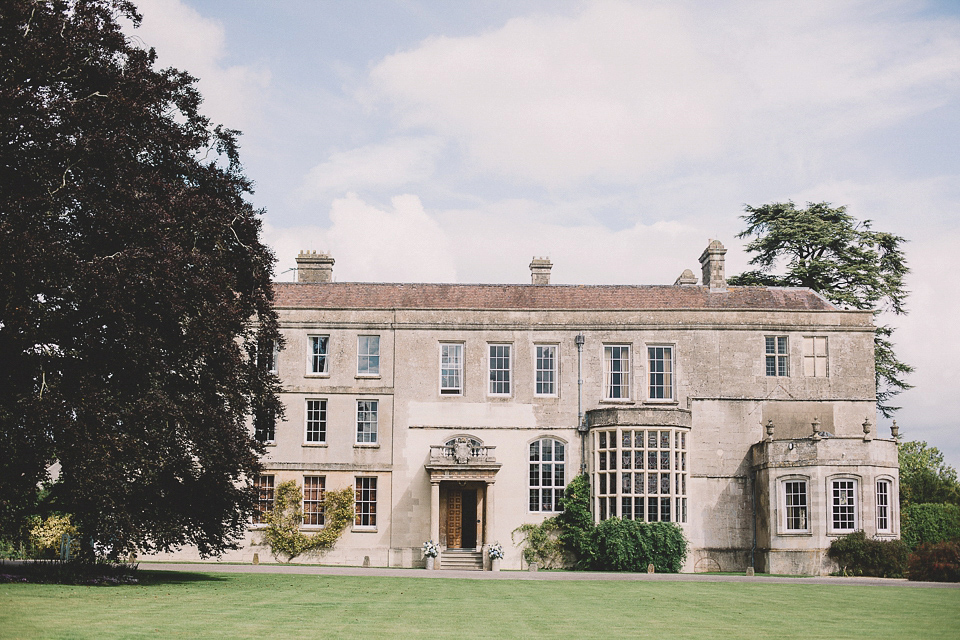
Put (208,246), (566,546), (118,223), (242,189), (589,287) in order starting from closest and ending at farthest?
1. (118,223)
2. (208,246)
3. (242,189)
4. (566,546)
5. (589,287)

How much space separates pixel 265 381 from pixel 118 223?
5434 millimetres

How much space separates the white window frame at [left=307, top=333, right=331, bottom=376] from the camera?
115 ft

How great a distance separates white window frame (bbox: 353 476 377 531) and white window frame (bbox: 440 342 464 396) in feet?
13.2

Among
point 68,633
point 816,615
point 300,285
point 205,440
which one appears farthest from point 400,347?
point 68,633

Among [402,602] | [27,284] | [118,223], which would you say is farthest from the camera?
[118,223]

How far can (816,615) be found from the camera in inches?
625

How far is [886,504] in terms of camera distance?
101ft

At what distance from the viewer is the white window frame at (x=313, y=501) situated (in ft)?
112

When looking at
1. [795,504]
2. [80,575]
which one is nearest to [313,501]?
[80,575]

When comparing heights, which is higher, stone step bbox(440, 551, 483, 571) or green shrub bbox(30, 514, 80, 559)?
green shrub bbox(30, 514, 80, 559)

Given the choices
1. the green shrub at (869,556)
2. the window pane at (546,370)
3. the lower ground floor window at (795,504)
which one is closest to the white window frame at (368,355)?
the window pane at (546,370)

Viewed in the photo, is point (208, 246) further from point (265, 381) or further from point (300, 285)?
point (300, 285)

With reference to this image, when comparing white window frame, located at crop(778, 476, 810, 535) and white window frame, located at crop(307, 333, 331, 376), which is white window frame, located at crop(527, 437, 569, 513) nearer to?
white window frame, located at crop(778, 476, 810, 535)

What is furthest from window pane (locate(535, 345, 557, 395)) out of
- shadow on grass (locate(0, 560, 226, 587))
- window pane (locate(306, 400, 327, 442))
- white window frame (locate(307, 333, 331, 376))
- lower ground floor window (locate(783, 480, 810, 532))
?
A: shadow on grass (locate(0, 560, 226, 587))
